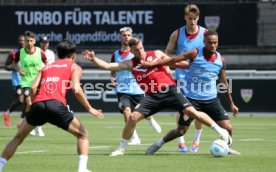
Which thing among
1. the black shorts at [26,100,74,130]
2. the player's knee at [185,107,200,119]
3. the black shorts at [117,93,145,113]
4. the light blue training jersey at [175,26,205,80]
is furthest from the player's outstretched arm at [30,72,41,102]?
the black shorts at [117,93,145,113]

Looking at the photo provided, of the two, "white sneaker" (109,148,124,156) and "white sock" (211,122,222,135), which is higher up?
"white sock" (211,122,222,135)

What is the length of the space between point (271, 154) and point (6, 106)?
1743cm

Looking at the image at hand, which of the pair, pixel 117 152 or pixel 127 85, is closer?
pixel 117 152

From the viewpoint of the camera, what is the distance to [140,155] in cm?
1670

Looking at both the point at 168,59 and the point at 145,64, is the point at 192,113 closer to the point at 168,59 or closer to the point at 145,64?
the point at 168,59

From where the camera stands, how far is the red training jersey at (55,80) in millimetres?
12898

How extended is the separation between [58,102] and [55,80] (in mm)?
329

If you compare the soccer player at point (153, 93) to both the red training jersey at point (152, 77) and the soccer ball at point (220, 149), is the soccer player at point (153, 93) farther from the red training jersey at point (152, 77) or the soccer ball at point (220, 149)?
the soccer ball at point (220, 149)

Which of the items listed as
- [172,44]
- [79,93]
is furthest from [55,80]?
[172,44]

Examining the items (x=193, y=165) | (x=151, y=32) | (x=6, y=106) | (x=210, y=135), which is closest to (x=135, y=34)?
(x=151, y=32)

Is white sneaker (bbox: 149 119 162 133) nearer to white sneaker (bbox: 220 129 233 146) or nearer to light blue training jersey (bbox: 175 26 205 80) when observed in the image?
light blue training jersey (bbox: 175 26 205 80)

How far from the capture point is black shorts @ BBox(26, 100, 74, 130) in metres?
12.9

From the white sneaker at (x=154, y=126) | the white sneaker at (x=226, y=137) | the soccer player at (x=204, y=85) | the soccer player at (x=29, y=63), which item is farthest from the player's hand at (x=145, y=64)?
the soccer player at (x=29, y=63)

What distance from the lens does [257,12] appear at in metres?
34.4
